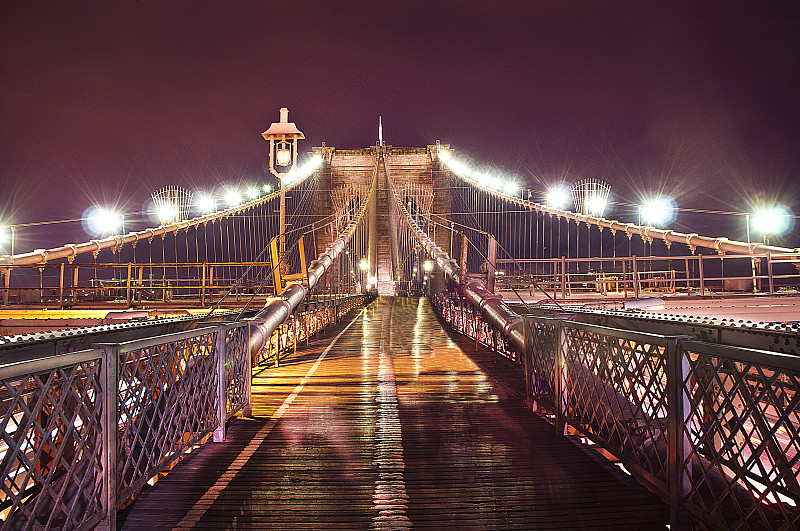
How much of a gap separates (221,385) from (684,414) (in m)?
3.79

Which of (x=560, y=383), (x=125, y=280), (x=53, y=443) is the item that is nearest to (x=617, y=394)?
(x=560, y=383)

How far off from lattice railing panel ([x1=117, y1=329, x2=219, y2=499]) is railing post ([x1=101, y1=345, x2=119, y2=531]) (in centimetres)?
13

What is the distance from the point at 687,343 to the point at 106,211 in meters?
19.5

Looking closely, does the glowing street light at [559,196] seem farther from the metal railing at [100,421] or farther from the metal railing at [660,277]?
the metal railing at [100,421]

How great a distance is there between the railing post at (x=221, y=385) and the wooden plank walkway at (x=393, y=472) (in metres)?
0.13

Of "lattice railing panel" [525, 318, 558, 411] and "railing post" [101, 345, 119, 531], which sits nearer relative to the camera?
"railing post" [101, 345, 119, 531]

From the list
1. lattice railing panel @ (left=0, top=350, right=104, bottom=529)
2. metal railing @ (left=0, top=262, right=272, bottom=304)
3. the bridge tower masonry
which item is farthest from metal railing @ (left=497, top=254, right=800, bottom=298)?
the bridge tower masonry

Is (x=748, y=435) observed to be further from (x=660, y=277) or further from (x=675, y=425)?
(x=660, y=277)

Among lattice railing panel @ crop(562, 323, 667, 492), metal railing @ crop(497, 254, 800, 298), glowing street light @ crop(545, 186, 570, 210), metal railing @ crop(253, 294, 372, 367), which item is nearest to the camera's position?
lattice railing panel @ crop(562, 323, 667, 492)

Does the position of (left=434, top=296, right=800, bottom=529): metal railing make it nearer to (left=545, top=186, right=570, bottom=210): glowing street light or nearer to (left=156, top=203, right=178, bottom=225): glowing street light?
(left=156, top=203, right=178, bottom=225): glowing street light

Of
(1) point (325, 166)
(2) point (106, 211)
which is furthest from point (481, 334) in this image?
(1) point (325, 166)

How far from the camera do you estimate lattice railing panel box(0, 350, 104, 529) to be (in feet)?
6.95

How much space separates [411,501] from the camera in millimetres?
3328

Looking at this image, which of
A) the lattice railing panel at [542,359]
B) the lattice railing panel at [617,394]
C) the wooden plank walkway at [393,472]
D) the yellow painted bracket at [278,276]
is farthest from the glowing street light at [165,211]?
the lattice railing panel at [617,394]
